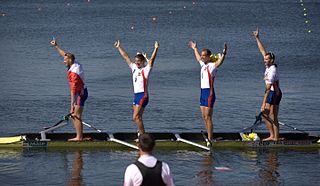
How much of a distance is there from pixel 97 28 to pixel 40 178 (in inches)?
1801

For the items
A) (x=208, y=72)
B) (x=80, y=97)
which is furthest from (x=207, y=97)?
(x=80, y=97)

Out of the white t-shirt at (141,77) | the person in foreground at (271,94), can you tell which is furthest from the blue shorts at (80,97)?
the person in foreground at (271,94)

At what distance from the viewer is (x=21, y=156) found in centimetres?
2092

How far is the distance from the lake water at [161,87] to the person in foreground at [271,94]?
27.7 inches

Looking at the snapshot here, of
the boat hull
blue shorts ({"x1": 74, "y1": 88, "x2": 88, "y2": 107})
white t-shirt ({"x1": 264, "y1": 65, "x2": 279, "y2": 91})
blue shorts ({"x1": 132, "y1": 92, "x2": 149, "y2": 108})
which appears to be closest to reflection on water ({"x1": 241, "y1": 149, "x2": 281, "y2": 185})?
the boat hull

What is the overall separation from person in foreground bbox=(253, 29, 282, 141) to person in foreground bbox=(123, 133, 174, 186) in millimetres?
9792

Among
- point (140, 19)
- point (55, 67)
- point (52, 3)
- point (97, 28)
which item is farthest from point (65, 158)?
point (52, 3)

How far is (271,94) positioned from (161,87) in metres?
11.8

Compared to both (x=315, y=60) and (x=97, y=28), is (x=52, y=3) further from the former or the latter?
(x=315, y=60)

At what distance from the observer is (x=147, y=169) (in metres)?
11.9

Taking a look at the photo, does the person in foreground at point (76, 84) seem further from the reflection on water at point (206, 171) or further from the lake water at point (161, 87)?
the reflection on water at point (206, 171)

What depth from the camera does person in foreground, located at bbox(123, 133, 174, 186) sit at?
11828mm

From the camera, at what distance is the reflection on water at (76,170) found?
61.1ft

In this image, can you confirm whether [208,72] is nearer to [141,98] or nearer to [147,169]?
[141,98]
